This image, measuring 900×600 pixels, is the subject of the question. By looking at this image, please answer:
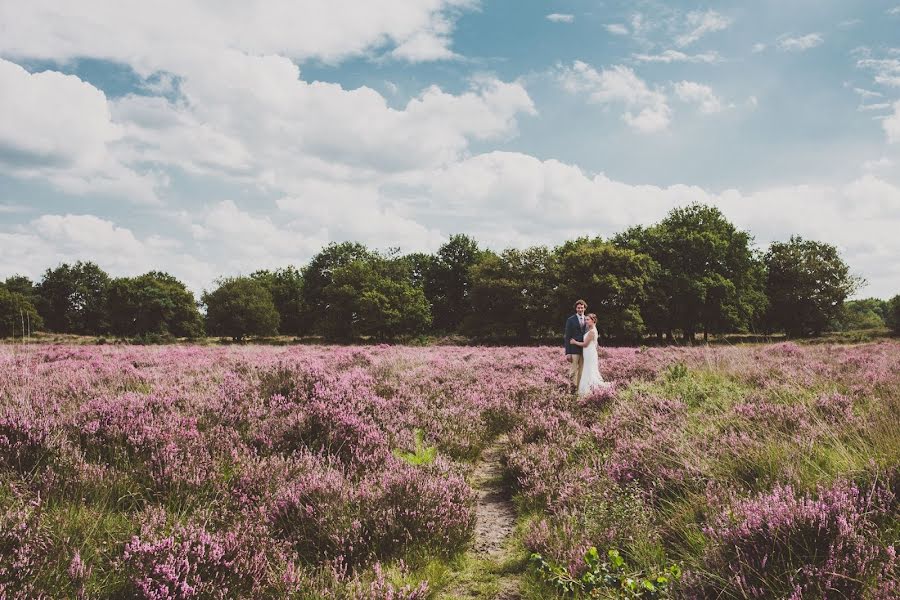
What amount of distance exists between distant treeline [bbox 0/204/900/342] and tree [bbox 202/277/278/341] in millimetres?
131

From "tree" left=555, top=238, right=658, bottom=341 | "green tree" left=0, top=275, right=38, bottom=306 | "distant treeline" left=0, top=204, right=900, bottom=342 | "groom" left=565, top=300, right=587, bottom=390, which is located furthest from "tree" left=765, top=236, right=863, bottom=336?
"green tree" left=0, top=275, right=38, bottom=306

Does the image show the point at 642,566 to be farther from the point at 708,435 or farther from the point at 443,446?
the point at 443,446

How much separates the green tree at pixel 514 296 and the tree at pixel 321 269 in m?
29.1

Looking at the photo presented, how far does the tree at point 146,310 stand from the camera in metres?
60.5

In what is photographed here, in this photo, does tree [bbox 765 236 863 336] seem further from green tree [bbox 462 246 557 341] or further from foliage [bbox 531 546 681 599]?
foliage [bbox 531 546 681 599]

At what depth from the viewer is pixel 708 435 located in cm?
484

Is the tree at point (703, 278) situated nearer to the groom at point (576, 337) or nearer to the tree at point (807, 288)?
the tree at point (807, 288)

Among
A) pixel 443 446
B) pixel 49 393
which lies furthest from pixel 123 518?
pixel 49 393

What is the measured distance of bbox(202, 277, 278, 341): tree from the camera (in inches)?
2007

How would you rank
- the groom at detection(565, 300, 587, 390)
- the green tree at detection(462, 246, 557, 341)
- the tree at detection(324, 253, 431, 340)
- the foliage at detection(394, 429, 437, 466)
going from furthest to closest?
the tree at detection(324, 253, 431, 340) < the green tree at detection(462, 246, 557, 341) < the groom at detection(565, 300, 587, 390) < the foliage at detection(394, 429, 437, 466)

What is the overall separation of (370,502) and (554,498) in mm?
1861

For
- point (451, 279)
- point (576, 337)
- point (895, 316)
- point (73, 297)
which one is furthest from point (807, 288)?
point (73, 297)

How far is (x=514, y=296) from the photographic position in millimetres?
45562

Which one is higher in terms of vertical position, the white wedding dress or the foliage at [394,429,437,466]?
the white wedding dress
